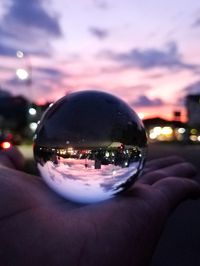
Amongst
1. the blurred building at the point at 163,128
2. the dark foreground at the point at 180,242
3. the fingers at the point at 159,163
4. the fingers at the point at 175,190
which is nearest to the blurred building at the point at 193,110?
the blurred building at the point at 163,128

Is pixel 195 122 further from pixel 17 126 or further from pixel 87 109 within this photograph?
pixel 87 109

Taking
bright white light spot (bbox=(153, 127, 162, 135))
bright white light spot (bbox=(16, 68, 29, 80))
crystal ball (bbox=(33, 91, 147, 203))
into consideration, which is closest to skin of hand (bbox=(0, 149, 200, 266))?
crystal ball (bbox=(33, 91, 147, 203))

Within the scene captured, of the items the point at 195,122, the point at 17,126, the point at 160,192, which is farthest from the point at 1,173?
the point at 195,122

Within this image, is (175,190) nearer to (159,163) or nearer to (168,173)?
(168,173)

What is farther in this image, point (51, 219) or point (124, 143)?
point (124, 143)

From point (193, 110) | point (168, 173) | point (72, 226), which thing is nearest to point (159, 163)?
point (168, 173)

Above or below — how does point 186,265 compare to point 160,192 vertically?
below
